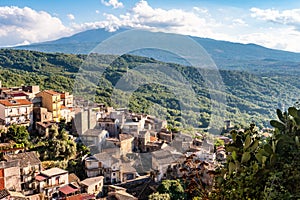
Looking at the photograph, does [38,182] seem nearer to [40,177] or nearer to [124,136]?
[40,177]

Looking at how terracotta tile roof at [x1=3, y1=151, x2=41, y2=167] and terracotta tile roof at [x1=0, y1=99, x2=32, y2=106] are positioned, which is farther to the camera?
terracotta tile roof at [x1=0, y1=99, x2=32, y2=106]

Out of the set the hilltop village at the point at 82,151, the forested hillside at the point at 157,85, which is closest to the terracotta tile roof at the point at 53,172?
the hilltop village at the point at 82,151

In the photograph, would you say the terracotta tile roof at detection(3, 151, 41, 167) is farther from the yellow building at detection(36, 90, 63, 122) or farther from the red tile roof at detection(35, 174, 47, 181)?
the yellow building at detection(36, 90, 63, 122)

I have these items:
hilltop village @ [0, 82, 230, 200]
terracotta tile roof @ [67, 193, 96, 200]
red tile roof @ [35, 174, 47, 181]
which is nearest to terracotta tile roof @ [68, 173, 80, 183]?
hilltop village @ [0, 82, 230, 200]

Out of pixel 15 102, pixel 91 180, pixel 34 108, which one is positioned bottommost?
pixel 91 180

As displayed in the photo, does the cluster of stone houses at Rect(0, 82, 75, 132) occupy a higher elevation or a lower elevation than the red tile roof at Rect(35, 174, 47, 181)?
higher

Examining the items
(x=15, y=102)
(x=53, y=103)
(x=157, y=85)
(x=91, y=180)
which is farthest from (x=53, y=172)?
(x=157, y=85)

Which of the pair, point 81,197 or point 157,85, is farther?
point 157,85

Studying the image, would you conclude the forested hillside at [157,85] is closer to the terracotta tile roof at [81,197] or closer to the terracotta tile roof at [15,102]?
the terracotta tile roof at [15,102]

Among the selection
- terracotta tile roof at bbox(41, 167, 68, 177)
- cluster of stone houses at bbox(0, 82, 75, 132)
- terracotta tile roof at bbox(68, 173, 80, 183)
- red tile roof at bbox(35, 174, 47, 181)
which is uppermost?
cluster of stone houses at bbox(0, 82, 75, 132)
